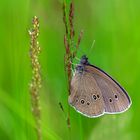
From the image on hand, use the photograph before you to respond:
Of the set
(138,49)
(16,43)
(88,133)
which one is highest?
(16,43)

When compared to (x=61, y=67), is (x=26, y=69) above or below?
above

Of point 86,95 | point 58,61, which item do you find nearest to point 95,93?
point 86,95

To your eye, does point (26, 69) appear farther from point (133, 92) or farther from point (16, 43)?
point (133, 92)

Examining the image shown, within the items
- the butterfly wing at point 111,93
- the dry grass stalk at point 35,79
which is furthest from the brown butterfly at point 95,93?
the dry grass stalk at point 35,79

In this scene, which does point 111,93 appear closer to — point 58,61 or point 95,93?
point 95,93

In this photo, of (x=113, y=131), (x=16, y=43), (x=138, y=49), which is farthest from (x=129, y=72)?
(x=16, y=43)

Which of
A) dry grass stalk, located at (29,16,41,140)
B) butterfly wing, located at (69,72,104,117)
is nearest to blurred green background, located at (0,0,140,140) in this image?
butterfly wing, located at (69,72,104,117)
